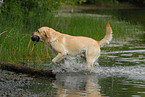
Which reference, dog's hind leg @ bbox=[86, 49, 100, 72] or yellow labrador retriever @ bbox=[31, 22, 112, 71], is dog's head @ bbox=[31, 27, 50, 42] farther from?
dog's hind leg @ bbox=[86, 49, 100, 72]

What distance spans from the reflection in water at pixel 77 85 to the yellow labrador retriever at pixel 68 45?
1.88 feet

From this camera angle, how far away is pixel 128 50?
12969 mm

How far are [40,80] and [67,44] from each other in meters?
1.64

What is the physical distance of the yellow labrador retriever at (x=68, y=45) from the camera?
8641 mm

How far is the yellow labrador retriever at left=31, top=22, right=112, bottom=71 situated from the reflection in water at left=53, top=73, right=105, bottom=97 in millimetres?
573

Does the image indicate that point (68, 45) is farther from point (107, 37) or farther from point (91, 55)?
point (107, 37)

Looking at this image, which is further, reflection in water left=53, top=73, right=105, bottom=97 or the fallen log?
the fallen log

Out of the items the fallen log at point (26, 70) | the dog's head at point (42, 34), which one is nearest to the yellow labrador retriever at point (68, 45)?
the dog's head at point (42, 34)

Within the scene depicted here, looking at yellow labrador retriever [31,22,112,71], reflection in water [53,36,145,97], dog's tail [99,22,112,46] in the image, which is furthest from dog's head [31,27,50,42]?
dog's tail [99,22,112,46]

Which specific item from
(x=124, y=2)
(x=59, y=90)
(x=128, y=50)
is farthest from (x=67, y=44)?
(x=124, y=2)

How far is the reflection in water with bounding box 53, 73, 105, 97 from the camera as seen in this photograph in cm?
638

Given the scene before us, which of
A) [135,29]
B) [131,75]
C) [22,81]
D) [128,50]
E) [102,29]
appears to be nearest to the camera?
[22,81]

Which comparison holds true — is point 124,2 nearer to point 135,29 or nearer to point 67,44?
point 135,29

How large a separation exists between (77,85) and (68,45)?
1853 millimetres
